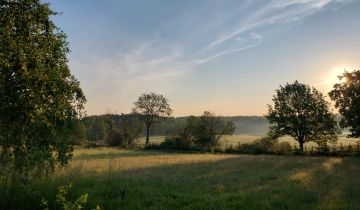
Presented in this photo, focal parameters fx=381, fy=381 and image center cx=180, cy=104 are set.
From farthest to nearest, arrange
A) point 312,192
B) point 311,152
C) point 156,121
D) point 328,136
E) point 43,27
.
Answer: point 156,121 < point 328,136 < point 311,152 < point 312,192 < point 43,27

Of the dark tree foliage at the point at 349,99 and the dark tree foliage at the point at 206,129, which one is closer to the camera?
the dark tree foliage at the point at 349,99

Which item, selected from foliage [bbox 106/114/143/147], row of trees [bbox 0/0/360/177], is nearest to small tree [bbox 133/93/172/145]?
foliage [bbox 106/114/143/147]

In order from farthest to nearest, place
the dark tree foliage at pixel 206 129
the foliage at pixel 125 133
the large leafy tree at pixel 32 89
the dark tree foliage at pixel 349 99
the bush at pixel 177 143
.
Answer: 1. the foliage at pixel 125 133
2. the dark tree foliage at pixel 206 129
3. the bush at pixel 177 143
4. the dark tree foliage at pixel 349 99
5. the large leafy tree at pixel 32 89

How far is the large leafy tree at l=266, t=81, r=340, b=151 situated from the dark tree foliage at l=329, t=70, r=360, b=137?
13534mm

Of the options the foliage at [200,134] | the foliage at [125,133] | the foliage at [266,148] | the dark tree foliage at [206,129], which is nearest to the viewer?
the foliage at [266,148]

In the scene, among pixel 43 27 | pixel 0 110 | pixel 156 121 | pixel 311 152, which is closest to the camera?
pixel 0 110

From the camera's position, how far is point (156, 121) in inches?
4601

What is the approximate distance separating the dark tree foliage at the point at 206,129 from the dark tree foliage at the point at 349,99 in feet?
110

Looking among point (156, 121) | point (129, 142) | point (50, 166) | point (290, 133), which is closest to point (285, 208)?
point (50, 166)

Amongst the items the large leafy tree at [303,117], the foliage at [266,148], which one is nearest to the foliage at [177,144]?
the foliage at [266,148]

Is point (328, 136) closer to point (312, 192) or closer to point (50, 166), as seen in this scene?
point (312, 192)

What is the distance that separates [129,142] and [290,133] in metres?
42.1

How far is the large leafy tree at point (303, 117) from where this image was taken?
6888cm

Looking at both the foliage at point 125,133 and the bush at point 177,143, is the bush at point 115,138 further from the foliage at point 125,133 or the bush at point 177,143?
the bush at point 177,143
